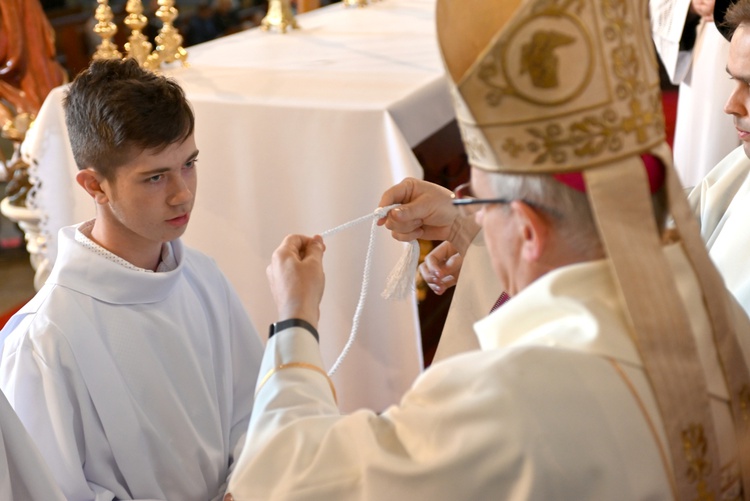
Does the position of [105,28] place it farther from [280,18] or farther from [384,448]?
[384,448]

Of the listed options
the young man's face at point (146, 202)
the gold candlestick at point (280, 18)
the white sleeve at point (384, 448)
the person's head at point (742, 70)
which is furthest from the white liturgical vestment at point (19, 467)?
the gold candlestick at point (280, 18)

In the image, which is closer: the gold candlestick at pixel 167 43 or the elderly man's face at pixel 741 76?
the elderly man's face at pixel 741 76

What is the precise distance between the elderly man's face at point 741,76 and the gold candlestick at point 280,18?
8.16 ft

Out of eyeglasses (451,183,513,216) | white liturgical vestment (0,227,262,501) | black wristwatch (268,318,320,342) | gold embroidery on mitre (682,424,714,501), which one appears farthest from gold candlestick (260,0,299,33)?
gold embroidery on mitre (682,424,714,501)

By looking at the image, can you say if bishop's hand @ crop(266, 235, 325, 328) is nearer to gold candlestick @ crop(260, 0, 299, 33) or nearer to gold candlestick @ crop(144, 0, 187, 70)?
gold candlestick @ crop(144, 0, 187, 70)

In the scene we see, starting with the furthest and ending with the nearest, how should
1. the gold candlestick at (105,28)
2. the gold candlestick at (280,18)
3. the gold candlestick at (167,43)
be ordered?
the gold candlestick at (280,18) → the gold candlestick at (167,43) → the gold candlestick at (105,28)

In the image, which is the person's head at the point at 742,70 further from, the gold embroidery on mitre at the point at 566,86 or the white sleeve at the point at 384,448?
the white sleeve at the point at 384,448

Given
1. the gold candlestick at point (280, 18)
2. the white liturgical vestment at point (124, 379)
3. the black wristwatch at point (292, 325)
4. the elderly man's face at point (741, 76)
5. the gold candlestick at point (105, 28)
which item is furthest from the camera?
the gold candlestick at point (280, 18)

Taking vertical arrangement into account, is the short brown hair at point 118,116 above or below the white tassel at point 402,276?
above

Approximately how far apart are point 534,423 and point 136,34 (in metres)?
2.56

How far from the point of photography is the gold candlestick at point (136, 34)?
3248 mm

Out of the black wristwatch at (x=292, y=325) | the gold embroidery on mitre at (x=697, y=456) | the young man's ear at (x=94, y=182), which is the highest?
the young man's ear at (x=94, y=182)

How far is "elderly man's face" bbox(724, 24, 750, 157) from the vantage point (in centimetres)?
202

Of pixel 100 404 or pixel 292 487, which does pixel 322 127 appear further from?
pixel 292 487
